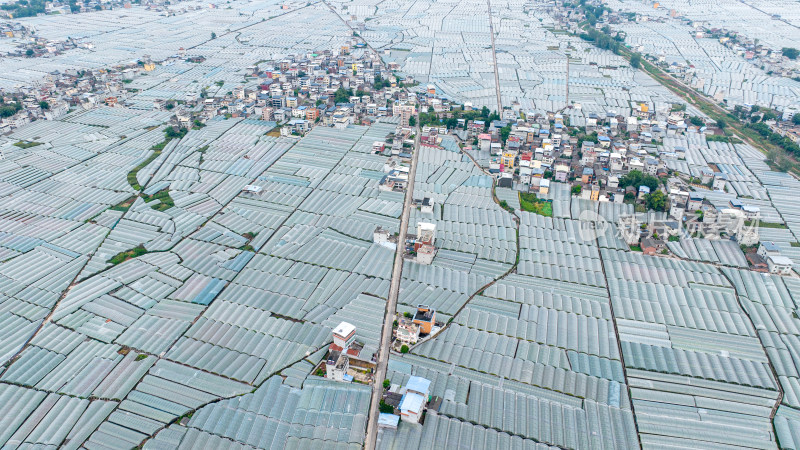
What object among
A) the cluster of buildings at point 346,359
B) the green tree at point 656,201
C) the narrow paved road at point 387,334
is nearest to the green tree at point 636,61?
the green tree at point 656,201

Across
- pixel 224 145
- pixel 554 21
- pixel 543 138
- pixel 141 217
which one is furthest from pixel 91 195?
pixel 554 21

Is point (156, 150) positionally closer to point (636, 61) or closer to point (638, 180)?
point (638, 180)

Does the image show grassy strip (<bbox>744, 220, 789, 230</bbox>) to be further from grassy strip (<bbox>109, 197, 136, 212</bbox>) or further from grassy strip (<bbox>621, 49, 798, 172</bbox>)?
grassy strip (<bbox>109, 197, 136, 212</bbox>)

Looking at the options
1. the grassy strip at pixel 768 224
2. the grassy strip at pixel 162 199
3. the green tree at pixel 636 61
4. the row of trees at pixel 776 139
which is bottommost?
the grassy strip at pixel 162 199

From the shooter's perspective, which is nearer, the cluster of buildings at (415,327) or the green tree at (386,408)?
the green tree at (386,408)

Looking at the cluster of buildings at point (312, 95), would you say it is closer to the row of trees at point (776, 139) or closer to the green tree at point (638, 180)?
the green tree at point (638, 180)

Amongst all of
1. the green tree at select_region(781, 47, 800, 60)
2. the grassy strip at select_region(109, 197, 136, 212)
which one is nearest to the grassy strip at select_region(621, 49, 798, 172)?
the green tree at select_region(781, 47, 800, 60)
